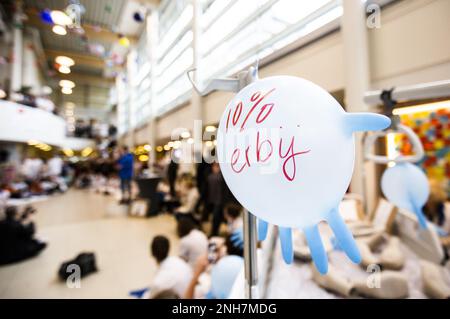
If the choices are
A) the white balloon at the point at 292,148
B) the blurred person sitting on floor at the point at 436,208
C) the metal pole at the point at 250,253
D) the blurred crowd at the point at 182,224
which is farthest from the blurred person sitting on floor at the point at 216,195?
the white balloon at the point at 292,148

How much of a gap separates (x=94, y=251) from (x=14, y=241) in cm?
83

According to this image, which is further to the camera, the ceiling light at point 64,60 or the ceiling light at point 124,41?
the ceiling light at point 124,41

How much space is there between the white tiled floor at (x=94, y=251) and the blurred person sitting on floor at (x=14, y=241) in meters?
0.11

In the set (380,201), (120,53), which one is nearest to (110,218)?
(120,53)

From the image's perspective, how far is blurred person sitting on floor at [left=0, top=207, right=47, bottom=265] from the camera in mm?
2291

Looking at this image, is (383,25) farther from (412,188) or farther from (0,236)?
(0,236)

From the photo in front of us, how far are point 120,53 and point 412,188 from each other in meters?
2.55

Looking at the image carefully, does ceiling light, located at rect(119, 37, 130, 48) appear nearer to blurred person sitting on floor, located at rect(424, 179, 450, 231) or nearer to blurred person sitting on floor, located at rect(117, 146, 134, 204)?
blurred person sitting on floor, located at rect(117, 146, 134, 204)

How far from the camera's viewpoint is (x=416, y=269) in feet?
3.13

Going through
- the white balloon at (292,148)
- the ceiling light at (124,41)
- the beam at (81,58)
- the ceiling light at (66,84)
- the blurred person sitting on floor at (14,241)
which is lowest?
A: the blurred person sitting on floor at (14,241)

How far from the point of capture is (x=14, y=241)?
7.71 ft

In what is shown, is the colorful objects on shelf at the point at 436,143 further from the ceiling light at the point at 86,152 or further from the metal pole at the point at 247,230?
the ceiling light at the point at 86,152

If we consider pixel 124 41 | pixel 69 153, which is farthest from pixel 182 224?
pixel 69 153

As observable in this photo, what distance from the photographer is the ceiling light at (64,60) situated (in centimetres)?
153
